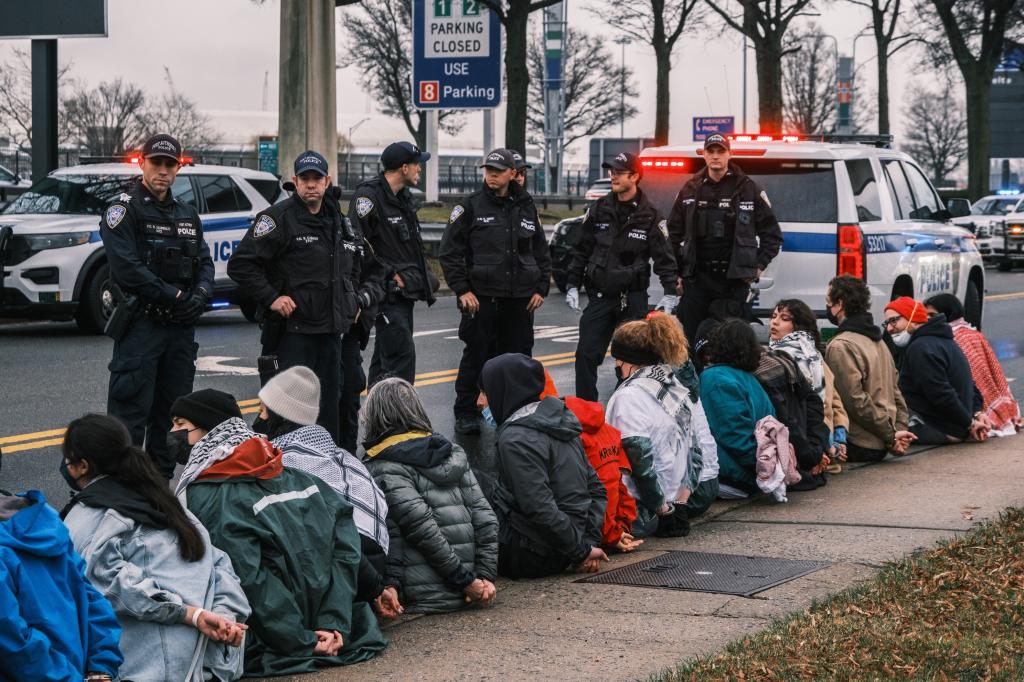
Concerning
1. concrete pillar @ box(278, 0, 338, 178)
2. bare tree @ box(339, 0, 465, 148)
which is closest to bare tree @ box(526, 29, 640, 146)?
bare tree @ box(339, 0, 465, 148)

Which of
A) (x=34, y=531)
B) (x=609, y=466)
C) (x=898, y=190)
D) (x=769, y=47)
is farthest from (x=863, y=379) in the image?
(x=769, y=47)

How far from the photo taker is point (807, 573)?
22.5 ft

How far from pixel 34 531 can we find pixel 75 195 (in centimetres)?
1279

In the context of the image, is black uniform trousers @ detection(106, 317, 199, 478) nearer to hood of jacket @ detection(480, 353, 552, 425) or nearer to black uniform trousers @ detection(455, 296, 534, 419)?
hood of jacket @ detection(480, 353, 552, 425)

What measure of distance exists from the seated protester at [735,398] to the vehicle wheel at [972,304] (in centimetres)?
786

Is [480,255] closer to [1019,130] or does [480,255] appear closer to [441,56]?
[441,56]

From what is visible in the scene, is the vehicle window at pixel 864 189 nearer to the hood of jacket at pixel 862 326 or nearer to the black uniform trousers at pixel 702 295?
the black uniform trousers at pixel 702 295

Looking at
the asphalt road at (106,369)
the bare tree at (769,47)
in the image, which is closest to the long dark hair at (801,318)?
the asphalt road at (106,369)

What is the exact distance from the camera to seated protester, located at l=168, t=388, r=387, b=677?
549cm

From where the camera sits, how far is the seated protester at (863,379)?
9812 mm

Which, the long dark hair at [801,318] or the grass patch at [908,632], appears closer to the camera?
the grass patch at [908,632]

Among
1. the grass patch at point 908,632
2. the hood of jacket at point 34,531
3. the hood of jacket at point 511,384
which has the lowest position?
the grass patch at point 908,632

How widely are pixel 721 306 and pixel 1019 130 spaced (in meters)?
81.3

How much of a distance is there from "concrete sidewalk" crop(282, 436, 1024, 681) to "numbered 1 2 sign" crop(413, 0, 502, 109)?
995 centimetres
